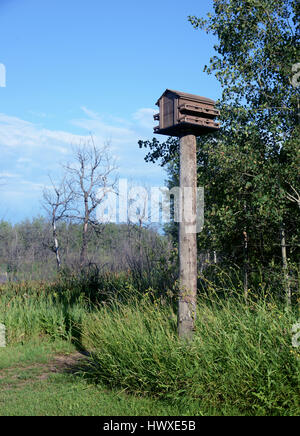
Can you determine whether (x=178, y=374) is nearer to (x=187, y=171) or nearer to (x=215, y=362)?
(x=215, y=362)

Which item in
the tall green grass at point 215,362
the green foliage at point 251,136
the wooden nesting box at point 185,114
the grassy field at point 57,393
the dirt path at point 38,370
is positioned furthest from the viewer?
the green foliage at point 251,136

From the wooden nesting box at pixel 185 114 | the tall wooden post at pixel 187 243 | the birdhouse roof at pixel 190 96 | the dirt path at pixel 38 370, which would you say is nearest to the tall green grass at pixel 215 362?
the tall wooden post at pixel 187 243

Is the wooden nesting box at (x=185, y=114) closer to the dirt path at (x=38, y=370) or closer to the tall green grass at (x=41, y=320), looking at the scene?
the dirt path at (x=38, y=370)

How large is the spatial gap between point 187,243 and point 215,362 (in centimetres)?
138

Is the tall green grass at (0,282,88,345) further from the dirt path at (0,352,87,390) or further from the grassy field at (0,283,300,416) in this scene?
the grassy field at (0,283,300,416)

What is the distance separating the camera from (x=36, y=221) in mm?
30125

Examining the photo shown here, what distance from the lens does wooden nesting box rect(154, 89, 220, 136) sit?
525cm

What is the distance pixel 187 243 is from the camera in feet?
16.7

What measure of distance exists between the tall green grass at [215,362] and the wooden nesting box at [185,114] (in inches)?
86.4

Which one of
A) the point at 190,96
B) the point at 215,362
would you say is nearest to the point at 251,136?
the point at 190,96

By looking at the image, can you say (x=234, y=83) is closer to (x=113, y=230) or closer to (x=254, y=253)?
(x=254, y=253)

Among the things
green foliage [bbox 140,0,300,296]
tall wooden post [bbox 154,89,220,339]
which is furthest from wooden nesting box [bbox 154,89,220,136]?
green foliage [bbox 140,0,300,296]

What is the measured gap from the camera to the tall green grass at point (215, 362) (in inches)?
153

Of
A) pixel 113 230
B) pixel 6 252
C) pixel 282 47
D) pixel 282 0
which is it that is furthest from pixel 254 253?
pixel 113 230
